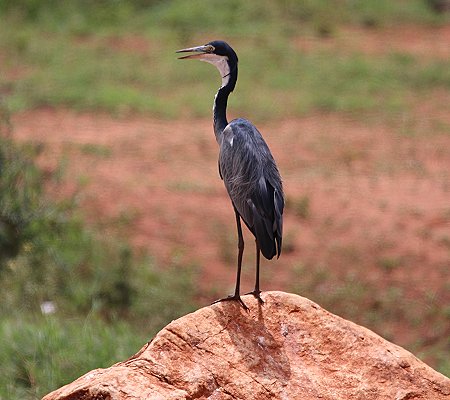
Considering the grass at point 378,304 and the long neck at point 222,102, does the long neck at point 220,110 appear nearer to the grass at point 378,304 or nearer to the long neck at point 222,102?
the long neck at point 222,102

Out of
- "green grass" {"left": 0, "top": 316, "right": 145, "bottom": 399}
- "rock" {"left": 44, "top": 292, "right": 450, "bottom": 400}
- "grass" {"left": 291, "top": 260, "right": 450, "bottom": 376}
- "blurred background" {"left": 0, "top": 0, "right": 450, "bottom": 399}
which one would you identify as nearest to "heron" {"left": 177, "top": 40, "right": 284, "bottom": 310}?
"rock" {"left": 44, "top": 292, "right": 450, "bottom": 400}

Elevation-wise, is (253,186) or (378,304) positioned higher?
(253,186)

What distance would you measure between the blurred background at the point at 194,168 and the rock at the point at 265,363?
190cm

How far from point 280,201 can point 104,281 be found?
4.14 meters

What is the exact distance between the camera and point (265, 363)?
419cm

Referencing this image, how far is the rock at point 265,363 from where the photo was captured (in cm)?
385

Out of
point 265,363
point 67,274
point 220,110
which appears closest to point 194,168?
point 67,274

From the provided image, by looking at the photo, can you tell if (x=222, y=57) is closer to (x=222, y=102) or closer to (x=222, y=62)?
(x=222, y=62)

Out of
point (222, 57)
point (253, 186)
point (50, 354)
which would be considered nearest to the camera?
point (253, 186)

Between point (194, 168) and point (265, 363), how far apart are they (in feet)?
24.6

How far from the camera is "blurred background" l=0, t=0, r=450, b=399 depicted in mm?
8328

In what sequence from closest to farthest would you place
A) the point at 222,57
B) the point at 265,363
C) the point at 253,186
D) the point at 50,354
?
1. the point at 265,363
2. the point at 253,186
3. the point at 222,57
4. the point at 50,354

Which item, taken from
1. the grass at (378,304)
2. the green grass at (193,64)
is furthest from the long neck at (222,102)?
the green grass at (193,64)

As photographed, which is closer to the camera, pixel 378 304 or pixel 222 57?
pixel 222 57
